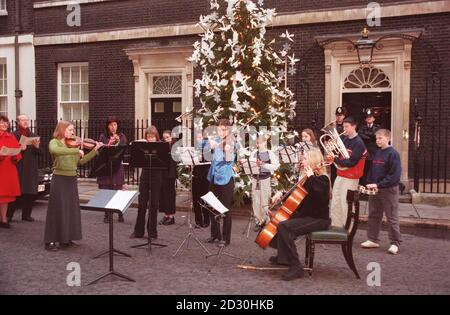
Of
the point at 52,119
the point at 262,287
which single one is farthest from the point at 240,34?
the point at 52,119

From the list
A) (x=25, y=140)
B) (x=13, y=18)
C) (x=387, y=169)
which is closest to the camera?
(x=387, y=169)

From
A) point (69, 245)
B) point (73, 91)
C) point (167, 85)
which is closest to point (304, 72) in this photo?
point (167, 85)

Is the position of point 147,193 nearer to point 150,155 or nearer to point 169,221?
point 150,155

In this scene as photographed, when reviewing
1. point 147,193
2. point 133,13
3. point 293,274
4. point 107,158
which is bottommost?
point 293,274

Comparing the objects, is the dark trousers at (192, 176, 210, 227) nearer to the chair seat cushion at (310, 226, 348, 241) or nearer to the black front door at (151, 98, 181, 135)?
the chair seat cushion at (310, 226, 348, 241)

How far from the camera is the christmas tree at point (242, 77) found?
35.2ft

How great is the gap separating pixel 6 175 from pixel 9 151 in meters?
0.50

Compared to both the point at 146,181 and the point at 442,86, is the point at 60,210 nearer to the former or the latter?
the point at 146,181

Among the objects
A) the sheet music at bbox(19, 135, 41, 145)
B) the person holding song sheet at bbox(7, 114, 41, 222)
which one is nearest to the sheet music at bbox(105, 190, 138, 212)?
the sheet music at bbox(19, 135, 41, 145)

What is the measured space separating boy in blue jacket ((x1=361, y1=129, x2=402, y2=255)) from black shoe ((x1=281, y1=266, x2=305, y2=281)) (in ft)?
7.09

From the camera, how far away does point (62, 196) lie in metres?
7.57

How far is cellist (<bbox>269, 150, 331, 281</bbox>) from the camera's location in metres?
6.11
